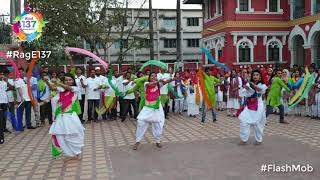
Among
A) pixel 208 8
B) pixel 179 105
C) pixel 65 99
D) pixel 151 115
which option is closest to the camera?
pixel 65 99

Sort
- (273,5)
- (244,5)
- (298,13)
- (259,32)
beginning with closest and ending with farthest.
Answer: (298,13) → (244,5) → (259,32) → (273,5)

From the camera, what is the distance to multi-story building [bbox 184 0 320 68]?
26.3 metres

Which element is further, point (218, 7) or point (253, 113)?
point (218, 7)

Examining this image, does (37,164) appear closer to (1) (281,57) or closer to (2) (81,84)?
(2) (81,84)

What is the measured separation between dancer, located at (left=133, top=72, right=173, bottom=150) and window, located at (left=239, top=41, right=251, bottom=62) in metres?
19.7

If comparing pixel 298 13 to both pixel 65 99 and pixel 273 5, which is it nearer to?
pixel 273 5

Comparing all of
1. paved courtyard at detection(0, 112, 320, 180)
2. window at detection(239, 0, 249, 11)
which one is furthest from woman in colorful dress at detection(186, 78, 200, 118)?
window at detection(239, 0, 249, 11)

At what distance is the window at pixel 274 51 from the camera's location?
27583 mm

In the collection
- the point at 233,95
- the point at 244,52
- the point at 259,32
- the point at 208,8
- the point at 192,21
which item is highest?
the point at 192,21

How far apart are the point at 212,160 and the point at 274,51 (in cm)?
2251

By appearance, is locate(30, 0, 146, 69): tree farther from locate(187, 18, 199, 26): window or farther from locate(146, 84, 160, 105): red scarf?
locate(187, 18, 199, 26): window

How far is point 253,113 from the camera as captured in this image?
26.6ft

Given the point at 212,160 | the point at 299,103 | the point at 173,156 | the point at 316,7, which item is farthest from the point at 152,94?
the point at 316,7

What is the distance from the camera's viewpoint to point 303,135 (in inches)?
356
